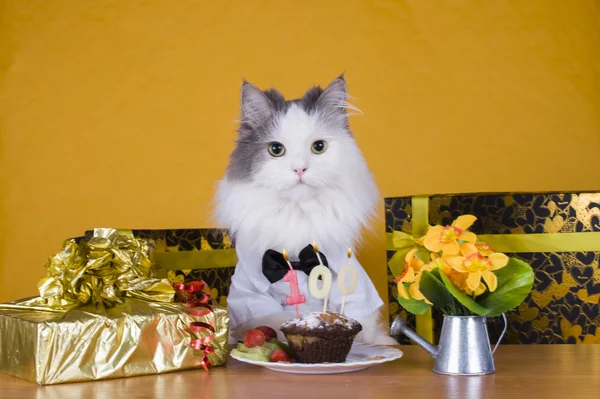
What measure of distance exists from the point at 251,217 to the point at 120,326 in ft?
1.37

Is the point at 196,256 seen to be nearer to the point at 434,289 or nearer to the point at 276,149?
the point at 276,149

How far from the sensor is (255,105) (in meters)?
1.53

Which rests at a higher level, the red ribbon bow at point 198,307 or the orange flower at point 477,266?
the orange flower at point 477,266

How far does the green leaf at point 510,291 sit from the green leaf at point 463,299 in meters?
0.02

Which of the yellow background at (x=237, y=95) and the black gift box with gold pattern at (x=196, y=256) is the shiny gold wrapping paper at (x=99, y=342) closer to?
the black gift box with gold pattern at (x=196, y=256)

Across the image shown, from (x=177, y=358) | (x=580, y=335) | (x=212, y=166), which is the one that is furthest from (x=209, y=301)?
(x=212, y=166)

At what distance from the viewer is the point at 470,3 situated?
95.0 inches

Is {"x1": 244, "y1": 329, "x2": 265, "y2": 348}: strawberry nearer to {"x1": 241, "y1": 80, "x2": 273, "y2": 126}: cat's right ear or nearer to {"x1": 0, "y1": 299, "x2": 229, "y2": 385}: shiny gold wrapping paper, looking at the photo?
{"x1": 0, "y1": 299, "x2": 229, "y2": 385}: shiny gold wrapping paper

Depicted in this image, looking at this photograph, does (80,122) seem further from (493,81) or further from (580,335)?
(580,335)

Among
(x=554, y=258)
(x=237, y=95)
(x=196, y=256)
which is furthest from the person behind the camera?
(x=237, y=95)

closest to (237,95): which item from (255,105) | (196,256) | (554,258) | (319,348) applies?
(196,256)

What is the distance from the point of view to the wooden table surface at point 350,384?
3.50 feet

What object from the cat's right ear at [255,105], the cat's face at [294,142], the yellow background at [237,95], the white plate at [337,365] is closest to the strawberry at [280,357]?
the white plate at [337,365]

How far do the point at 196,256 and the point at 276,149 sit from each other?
0.56 meters
